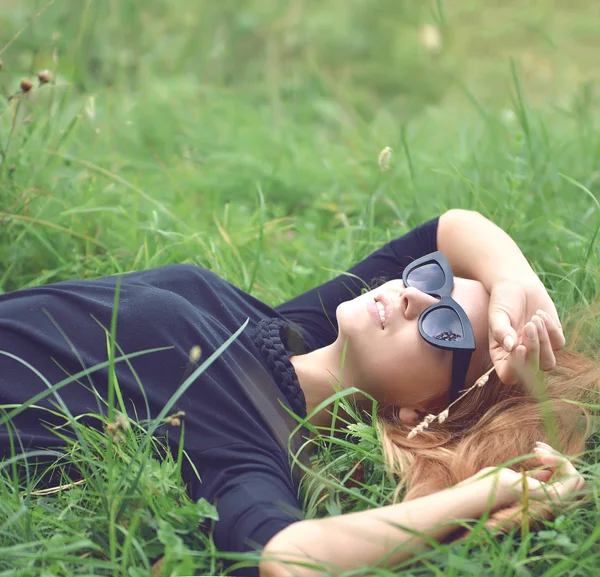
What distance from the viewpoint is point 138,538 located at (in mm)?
1770

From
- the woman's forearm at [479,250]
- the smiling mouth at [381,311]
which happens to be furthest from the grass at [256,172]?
the woman's forearm at [479,250]

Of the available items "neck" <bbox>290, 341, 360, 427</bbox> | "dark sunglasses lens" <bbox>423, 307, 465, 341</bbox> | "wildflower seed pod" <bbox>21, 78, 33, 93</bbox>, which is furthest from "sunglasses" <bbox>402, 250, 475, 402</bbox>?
"wildflower seed pod" <bbox>21, 78, 33, 93</bbox>

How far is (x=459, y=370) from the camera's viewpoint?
207cm

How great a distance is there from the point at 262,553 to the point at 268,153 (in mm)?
3133

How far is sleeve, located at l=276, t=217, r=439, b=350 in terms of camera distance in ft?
8.19

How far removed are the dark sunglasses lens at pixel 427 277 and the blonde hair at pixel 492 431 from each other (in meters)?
0.32

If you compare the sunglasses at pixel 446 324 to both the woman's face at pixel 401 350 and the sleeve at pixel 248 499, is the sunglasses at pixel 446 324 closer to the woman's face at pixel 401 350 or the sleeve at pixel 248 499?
the woman's face at pixel 401 350

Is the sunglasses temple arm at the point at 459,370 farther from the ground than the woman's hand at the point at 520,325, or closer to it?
closer to it

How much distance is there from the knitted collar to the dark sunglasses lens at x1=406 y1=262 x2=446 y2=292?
1.34 feet

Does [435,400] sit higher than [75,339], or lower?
lower

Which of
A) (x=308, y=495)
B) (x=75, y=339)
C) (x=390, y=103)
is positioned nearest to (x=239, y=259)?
(x=75, y=339)

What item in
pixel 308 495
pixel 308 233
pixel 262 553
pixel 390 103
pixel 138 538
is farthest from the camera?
pixel 390 103

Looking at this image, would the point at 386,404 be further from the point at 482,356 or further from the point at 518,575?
the point at 518,575

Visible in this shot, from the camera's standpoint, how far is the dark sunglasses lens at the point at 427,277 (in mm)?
2170
